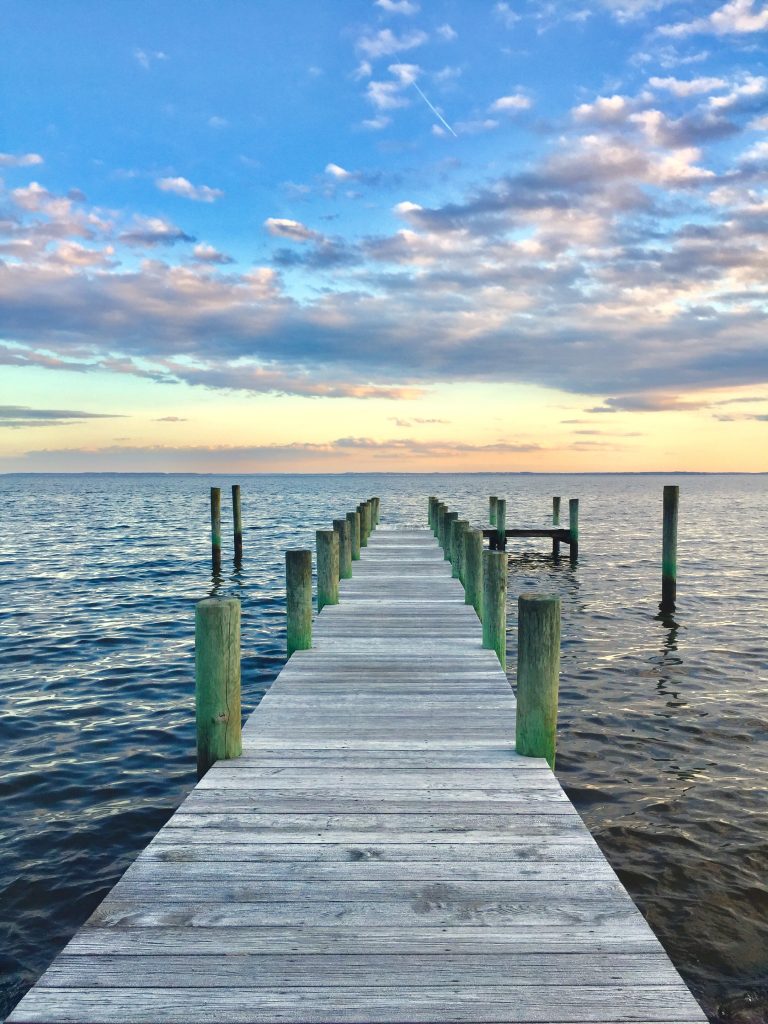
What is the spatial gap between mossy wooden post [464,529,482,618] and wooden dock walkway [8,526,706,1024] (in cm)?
482

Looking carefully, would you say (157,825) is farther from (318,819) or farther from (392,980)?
(392,980)

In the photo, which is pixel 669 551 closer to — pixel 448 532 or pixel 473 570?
pixel 448 532

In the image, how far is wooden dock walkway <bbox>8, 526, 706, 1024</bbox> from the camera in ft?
9.44

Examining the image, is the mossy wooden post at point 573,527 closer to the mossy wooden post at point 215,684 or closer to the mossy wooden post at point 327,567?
the mossy wooden post at point 327,567

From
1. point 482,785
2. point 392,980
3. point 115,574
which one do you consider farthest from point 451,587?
point 115,574

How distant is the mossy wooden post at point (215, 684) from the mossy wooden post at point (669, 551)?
51.5 ft

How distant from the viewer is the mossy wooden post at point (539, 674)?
5445mm

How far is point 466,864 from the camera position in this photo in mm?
3908

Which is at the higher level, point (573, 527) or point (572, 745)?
point (573, 527)

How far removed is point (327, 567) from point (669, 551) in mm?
11402

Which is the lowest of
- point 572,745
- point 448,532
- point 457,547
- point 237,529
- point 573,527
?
point 572,745

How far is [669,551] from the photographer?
63.0 ft

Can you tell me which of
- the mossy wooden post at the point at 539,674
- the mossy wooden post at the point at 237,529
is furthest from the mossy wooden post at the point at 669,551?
the mossy wooden post at the point at 237,529

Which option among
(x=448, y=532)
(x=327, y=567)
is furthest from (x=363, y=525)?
(x=327, y=567)
